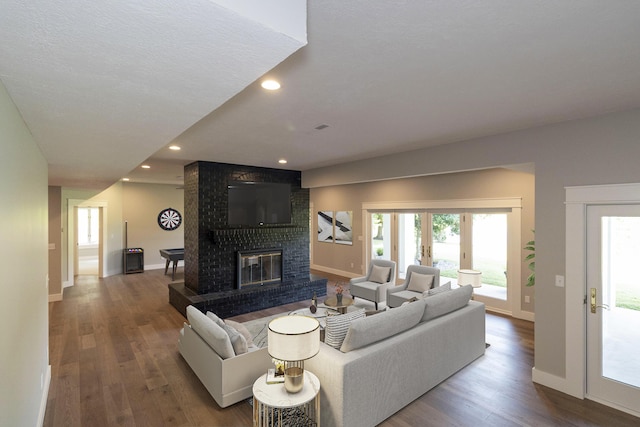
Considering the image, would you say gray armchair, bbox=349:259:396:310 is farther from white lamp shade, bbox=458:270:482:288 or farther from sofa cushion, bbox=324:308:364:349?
sofa cushion, bbox=324:308:364:349

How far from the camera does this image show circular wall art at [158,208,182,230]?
1019cm

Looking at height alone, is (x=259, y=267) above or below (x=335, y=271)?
above

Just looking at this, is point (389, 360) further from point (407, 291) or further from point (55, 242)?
point (55, 242)

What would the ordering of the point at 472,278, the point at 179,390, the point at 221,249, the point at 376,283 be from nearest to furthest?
the point at 179,390
the point at 472,278
the point at 221,249
the point at 376,283

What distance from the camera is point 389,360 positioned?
286cm

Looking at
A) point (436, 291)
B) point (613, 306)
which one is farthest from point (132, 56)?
point (613, 306)

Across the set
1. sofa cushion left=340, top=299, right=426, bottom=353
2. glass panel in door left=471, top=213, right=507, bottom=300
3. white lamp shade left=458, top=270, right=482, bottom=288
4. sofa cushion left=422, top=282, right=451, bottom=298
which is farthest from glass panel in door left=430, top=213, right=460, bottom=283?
sofa cushion left=340, top=299, right=426, bottom=353

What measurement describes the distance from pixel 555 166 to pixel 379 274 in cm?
363

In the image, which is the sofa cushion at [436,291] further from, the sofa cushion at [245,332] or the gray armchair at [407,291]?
the sofa cushion at [245,332]

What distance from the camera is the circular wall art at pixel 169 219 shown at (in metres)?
10.2

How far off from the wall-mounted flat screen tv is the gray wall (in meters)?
3.86

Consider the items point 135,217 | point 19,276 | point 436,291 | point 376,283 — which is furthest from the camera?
point 135,217

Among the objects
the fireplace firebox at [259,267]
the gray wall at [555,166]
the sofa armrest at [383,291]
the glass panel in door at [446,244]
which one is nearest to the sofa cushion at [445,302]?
the gray wall at [555,166]

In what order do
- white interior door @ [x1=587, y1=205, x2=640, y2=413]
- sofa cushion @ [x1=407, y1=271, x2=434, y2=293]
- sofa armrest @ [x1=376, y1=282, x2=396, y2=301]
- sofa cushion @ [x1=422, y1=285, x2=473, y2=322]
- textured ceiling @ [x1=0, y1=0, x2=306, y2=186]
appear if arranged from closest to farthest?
textured ceiling @ [x1=0, y1=0, x2=306, y2=186], white interior door @ [x1=587, y1=205, x2=640, y2=413], sofa cushion @ [x1=422, y1=285, x2=473, y2=322], sofa cushion @ [x1=407, y1=271, x2=434, y2=293], sofa armrest @ [x1=376, y1=282, x2=396, y2=301]
